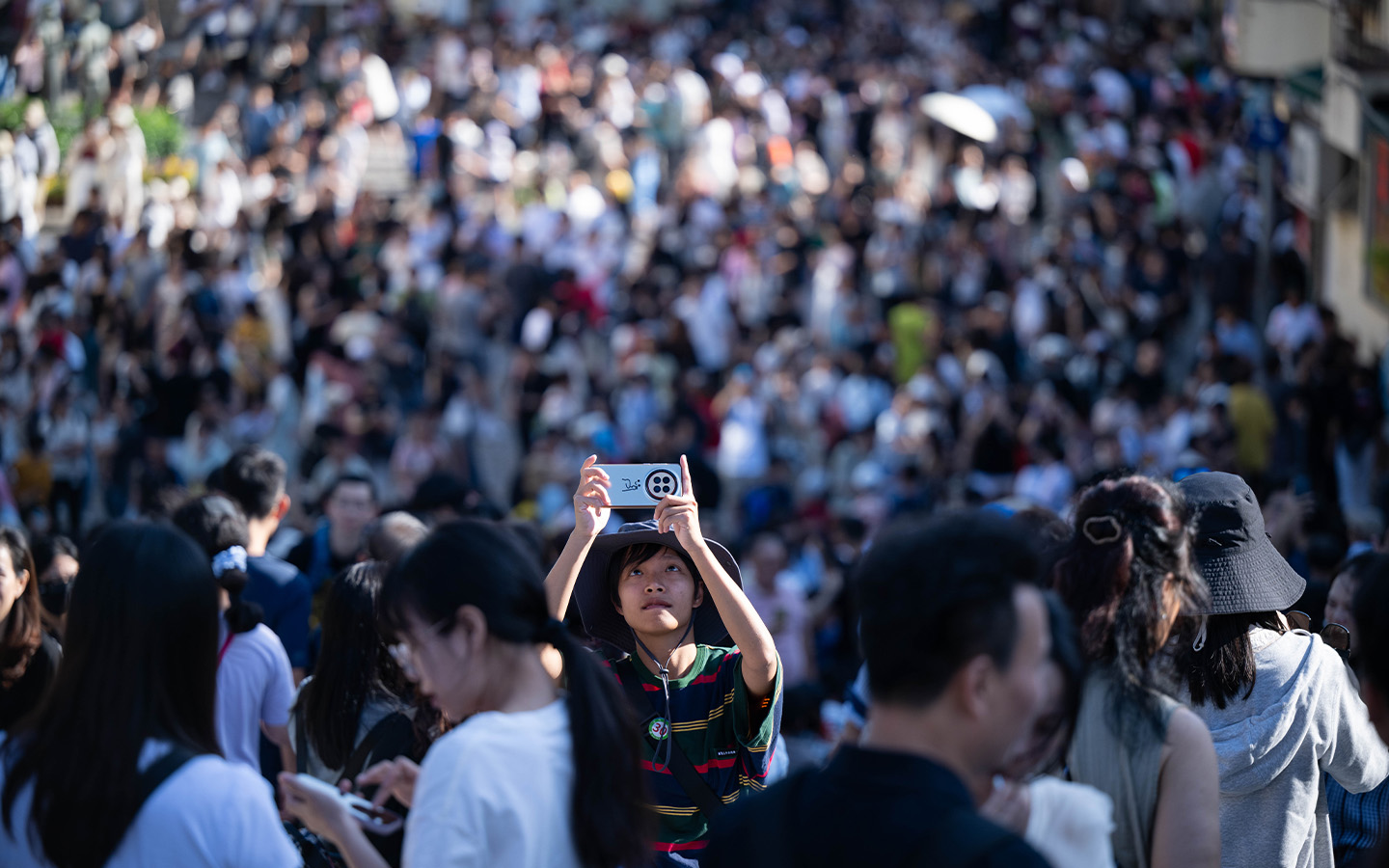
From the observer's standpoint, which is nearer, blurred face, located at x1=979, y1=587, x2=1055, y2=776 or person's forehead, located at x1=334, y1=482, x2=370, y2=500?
blurred face, located at x1=979, y1=587, x2=1055, y2=776

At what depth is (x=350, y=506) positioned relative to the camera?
6.09 meters

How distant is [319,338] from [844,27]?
15778 millimetres

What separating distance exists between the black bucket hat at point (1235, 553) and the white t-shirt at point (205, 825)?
184 cm

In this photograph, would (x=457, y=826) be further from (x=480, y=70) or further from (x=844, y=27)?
(x=844, y=27)

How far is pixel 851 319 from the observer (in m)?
15.5

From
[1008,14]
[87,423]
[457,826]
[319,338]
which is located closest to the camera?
[457,826]

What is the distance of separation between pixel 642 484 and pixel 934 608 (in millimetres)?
1470

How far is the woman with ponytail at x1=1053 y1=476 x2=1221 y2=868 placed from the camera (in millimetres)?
2508

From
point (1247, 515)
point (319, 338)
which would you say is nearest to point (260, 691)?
point (1247, 515)

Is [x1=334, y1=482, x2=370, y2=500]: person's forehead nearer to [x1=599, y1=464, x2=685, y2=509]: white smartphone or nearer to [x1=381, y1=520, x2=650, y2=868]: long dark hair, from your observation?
[x1=599, y1=464, x2=685, y2=509]: white smartphone

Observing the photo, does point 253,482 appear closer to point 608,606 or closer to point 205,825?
point 608,606

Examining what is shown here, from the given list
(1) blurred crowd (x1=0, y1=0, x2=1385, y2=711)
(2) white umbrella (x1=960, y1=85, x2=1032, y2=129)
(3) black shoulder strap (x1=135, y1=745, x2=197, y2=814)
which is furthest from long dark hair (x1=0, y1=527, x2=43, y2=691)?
(2) white umbrella (x1=960, y1=85, x2=1032, y2=129)

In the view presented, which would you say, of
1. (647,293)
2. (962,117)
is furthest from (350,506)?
(962,117)

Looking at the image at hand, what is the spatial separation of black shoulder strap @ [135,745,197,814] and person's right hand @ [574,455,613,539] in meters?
1.21
